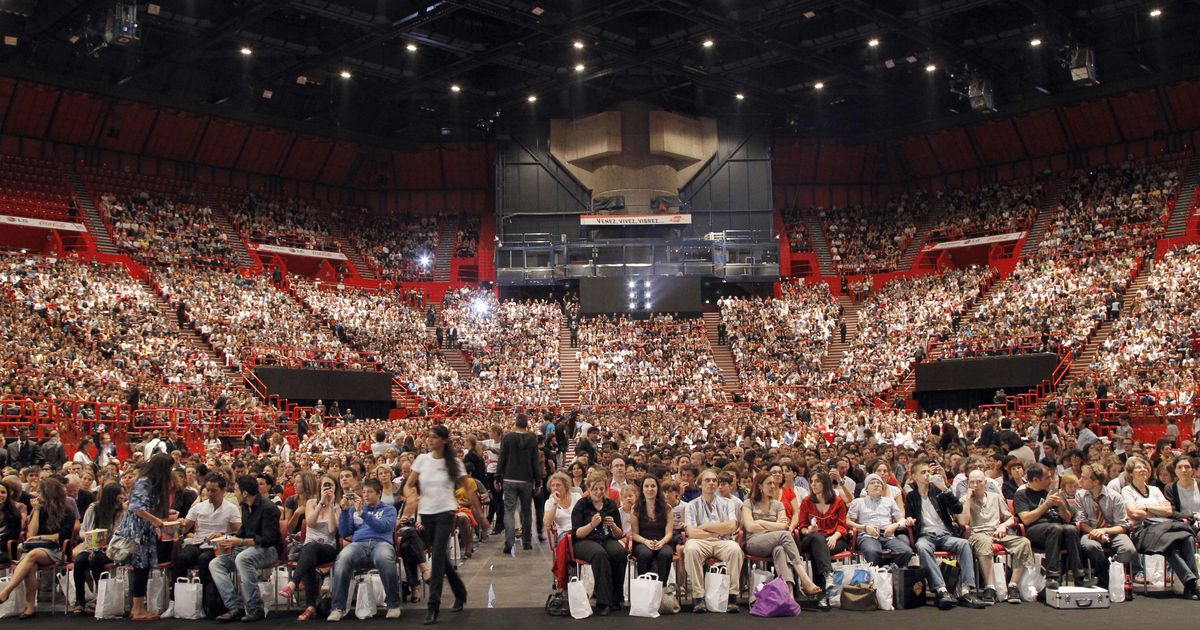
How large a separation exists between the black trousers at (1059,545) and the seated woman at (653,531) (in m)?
A: 3.66

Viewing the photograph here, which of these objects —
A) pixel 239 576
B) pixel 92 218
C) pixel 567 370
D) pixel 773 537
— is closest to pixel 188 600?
pixel 239 576

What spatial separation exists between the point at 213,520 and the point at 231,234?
31274 millimetres

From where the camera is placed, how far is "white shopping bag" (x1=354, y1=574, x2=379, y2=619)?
9328mm

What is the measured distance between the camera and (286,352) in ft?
98.8

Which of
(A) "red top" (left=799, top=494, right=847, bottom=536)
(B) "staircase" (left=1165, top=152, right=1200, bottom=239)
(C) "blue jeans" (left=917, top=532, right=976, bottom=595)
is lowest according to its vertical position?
(C) "blue jeans" (left=917, top=532, right=976, bottom=595)

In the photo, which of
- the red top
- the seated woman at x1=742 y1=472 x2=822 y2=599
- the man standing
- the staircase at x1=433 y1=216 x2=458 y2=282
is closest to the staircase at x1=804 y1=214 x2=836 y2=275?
the staircase at x1=433 y1=216 x2=458 y2=282

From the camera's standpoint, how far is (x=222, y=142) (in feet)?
135

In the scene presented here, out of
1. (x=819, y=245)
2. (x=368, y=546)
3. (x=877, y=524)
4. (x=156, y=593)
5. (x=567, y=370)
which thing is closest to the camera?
(x=368, y=546)

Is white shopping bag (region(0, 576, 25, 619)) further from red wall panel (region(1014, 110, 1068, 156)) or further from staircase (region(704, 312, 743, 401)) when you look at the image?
red wall panel (region(1014, 110, 1068, 156))

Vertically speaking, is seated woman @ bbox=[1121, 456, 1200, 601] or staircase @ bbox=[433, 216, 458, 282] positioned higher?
staircase @ bbox=[433, 216, 458, 282]

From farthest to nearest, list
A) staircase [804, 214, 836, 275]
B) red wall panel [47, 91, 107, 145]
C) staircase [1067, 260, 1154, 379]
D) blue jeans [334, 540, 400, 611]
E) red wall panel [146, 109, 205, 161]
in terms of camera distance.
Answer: staircase [804, 214, 836, 275] → red wall panel [146, 109, 205, 161] → red wall panel [47, 91, 107, 145] → staircase [1067, 260, 1154, 379] → blue jeans [334, 540, 400, 611]

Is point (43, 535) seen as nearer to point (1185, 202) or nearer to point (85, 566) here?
point (85, 566)

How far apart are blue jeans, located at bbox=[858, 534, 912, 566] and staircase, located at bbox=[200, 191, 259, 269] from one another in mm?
31655

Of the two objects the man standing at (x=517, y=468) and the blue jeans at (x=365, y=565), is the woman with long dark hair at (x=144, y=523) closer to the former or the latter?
A: the blue jeans at (x=365, y=565)
